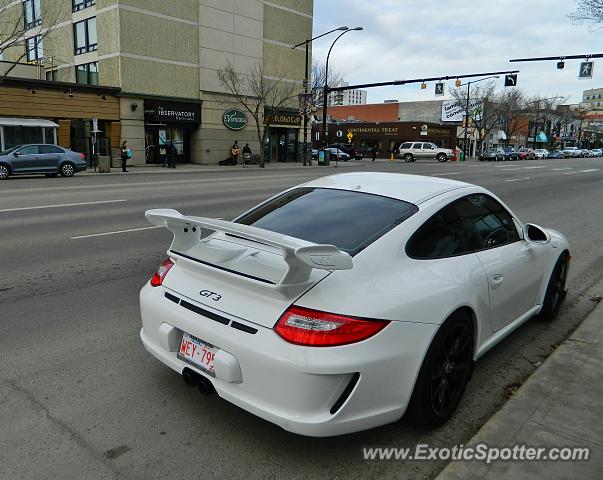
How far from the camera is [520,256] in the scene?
4.03m

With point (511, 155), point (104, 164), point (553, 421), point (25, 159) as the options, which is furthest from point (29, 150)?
point (511, 155)

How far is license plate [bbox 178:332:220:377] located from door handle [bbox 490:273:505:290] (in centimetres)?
194

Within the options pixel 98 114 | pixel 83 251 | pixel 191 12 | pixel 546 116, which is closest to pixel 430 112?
pixel 546 116

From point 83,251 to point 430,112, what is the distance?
82.1 m

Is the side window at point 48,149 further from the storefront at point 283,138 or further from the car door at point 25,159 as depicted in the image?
the storefront at point 283,138

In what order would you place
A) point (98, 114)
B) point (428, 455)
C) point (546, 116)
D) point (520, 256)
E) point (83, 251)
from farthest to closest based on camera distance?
1. point (546, 116)
2. point (98, 114)
3. point (83, 251)
4. point (520, 256)
5. point (428, 455)

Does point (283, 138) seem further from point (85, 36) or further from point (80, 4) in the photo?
point (80, 4)

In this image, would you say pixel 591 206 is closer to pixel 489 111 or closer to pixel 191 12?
pixel 191 12

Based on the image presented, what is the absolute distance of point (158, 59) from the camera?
32.3 metres

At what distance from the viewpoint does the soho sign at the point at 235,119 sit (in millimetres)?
36750

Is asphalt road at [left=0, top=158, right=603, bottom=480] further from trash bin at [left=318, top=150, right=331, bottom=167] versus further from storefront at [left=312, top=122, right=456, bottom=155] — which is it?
storefront at [left=312, top=122, right=456, bottom=155]

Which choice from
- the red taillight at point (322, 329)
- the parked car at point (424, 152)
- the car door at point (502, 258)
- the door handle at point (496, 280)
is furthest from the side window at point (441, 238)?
the parked car at point (424, 152)

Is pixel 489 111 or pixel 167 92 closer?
pixel 167 92

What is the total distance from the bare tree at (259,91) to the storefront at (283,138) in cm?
98
